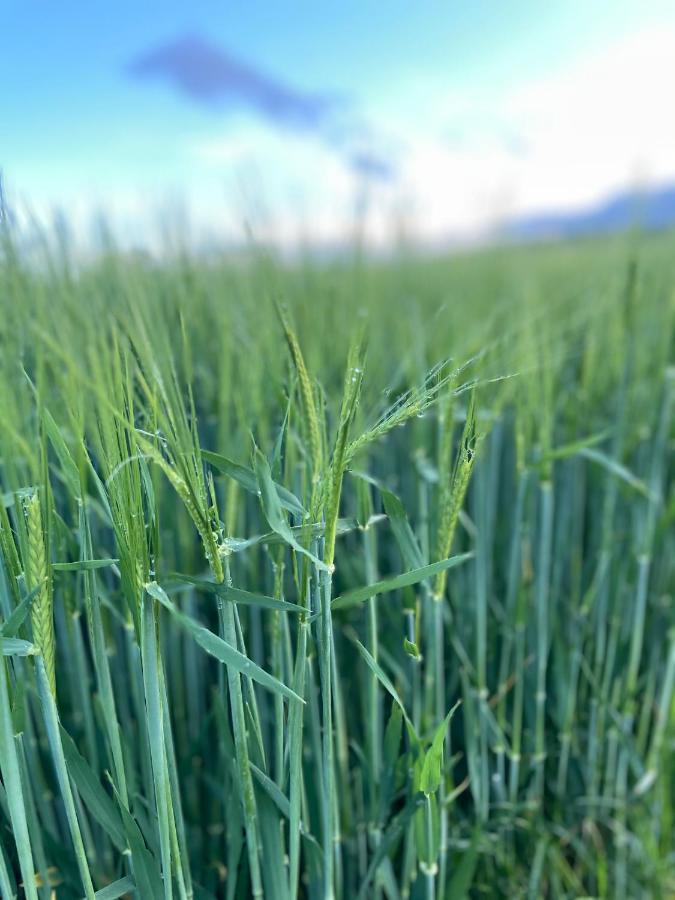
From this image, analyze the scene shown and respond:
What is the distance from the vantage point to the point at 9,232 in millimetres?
738

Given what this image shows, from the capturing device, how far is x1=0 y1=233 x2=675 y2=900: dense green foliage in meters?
0.50

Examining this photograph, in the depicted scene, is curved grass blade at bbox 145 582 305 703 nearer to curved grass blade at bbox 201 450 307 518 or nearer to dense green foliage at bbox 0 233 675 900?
Result: dense green foliage at bbox 0 233 675 900

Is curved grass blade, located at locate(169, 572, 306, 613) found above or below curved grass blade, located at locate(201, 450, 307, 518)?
below

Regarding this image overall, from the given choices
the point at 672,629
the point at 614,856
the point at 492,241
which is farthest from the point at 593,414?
the point at 492,241

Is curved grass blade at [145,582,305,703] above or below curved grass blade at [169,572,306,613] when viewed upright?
below

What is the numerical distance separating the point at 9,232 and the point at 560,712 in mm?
920

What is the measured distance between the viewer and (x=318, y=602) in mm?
529

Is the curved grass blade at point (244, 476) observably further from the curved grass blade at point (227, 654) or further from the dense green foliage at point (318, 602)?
the curved grass blade at point (227, 654)

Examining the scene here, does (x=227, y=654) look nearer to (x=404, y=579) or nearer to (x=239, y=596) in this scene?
(x=239, y=596)

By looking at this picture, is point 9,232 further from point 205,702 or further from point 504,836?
point 504,836

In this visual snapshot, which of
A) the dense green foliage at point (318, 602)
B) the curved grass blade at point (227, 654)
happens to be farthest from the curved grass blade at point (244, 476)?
the curved grass blade at point (227, 654)

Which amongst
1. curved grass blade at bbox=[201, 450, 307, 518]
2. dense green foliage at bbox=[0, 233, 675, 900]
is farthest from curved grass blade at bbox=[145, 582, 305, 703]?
curved grass blade at bbox=[201, 450, 307, 518]

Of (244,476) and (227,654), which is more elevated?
(244,476)

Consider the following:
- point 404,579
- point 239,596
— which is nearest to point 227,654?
point 239,596
